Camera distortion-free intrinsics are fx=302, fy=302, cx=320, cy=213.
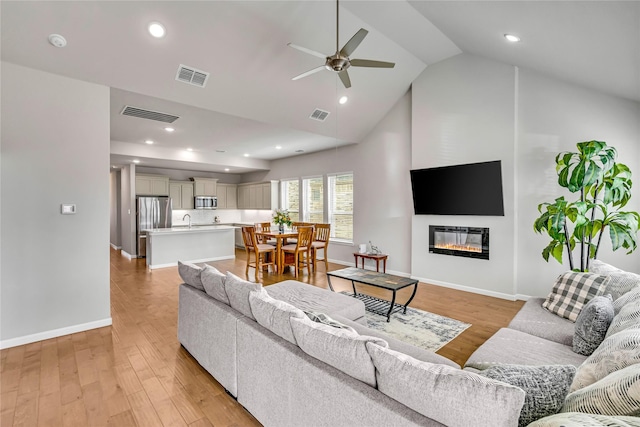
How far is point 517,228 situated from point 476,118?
6.03ft

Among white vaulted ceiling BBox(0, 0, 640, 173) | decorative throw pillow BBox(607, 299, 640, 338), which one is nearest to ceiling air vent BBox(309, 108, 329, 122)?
white vaulted ceiling BBox(0, 0, 640, 173)

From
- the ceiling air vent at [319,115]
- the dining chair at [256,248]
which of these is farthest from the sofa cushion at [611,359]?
the dining chair at [256,248]

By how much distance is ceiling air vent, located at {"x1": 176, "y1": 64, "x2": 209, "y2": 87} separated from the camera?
3821 mm

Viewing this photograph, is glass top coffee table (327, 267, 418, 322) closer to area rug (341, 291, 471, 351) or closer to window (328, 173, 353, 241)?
area rug (341, 291, 471, 351)

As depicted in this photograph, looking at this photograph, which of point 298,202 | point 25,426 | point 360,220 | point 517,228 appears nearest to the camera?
point 25,426

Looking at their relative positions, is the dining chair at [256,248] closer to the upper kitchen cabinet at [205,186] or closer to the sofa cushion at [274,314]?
the upper kitchen cabinet at [205,186]

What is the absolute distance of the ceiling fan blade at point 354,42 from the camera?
2.90 m

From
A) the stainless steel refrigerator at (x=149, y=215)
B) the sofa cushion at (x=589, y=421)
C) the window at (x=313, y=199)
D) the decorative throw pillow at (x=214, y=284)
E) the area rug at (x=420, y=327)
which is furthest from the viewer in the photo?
the window at (x=313, y=199)

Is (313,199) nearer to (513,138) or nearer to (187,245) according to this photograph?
(187,245)

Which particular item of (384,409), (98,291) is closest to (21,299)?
(98,291)

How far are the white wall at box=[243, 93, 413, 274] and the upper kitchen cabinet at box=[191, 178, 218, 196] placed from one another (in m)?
4.56

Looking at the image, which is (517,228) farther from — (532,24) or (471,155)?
(532,24)

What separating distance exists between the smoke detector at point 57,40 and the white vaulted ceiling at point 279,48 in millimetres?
45

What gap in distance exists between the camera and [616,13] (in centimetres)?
235
